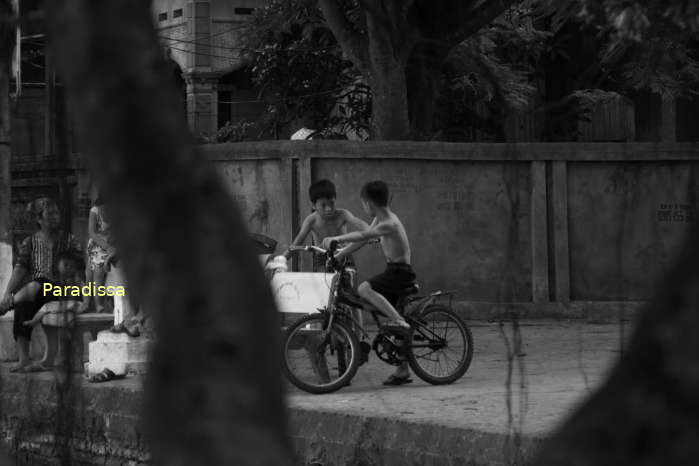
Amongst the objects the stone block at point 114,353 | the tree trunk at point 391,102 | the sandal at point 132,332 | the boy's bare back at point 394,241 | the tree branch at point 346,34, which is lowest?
the stone block at point 114,353

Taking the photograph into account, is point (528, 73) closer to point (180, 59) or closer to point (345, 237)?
point (180, 59)

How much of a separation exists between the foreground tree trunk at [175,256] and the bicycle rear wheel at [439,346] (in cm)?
776

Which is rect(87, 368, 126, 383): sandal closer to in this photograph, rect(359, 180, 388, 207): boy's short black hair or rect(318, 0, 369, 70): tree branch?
rect(359, 180, 388, 207): boy's short black hair

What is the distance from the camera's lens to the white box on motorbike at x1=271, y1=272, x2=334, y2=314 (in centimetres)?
967

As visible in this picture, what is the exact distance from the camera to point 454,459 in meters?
6.86

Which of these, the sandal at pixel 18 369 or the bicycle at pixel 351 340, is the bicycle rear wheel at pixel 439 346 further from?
the sandal at pixel 18 369

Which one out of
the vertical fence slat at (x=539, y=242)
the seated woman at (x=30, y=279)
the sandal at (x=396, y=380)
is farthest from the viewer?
the vertical fence slat at (x=539, y=242)

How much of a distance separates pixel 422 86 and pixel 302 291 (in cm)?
738

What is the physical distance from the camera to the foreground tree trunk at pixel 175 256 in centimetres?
183

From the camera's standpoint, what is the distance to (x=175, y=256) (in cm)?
186

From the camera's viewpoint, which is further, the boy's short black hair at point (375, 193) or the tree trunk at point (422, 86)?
the tree trunk at point (422, 86)

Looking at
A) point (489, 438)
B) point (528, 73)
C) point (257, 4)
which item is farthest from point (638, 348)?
point (257, 4)

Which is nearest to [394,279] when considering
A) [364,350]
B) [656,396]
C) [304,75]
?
[364,350]

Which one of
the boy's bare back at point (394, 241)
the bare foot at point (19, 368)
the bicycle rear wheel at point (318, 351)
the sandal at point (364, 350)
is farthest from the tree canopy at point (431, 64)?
the bare foot at point (19, 368)
